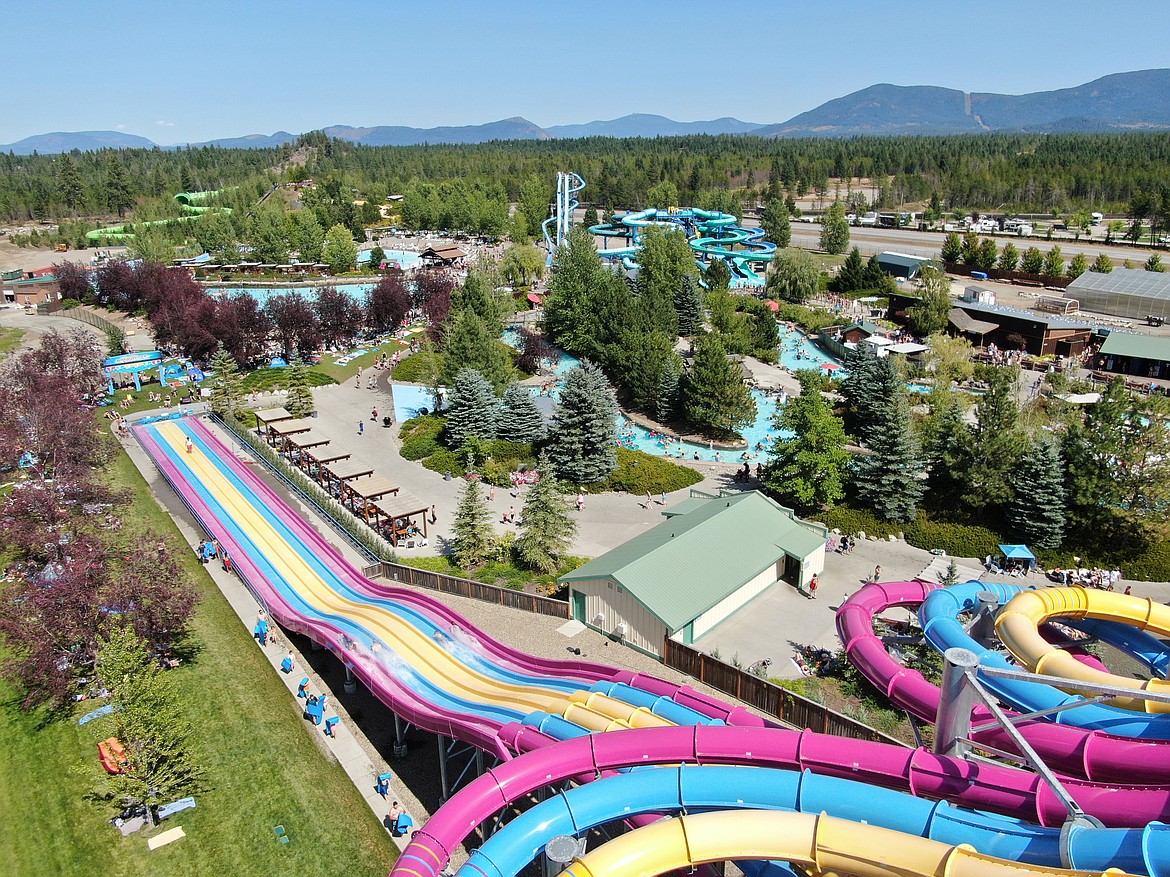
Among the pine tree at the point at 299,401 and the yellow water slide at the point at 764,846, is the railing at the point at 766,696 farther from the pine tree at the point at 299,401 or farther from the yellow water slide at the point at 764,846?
the pine tree at the point at 299,401

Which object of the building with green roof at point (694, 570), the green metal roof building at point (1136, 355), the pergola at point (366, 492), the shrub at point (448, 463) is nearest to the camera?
the building with green roof at point (694, 570)

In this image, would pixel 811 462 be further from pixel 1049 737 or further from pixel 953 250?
pixel 953 250

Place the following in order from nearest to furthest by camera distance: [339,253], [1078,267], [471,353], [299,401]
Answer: [471,353]
[299,401]
[1078,267]
[339,253]

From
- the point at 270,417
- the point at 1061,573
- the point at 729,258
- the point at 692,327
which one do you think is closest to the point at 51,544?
the point at 270,417

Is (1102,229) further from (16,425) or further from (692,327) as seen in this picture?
(16,425)

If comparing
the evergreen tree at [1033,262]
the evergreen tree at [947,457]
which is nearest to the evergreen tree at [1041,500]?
the evergreen tree at [947,457]

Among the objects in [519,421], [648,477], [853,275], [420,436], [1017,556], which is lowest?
[1017,556]

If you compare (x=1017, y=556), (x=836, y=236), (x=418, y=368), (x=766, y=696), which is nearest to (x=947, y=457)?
(x=1017, y=556)

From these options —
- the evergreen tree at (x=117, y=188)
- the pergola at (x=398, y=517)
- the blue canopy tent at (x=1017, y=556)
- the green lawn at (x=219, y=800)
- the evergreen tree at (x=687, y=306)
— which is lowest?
the green lawn at (x=219, y=800)
